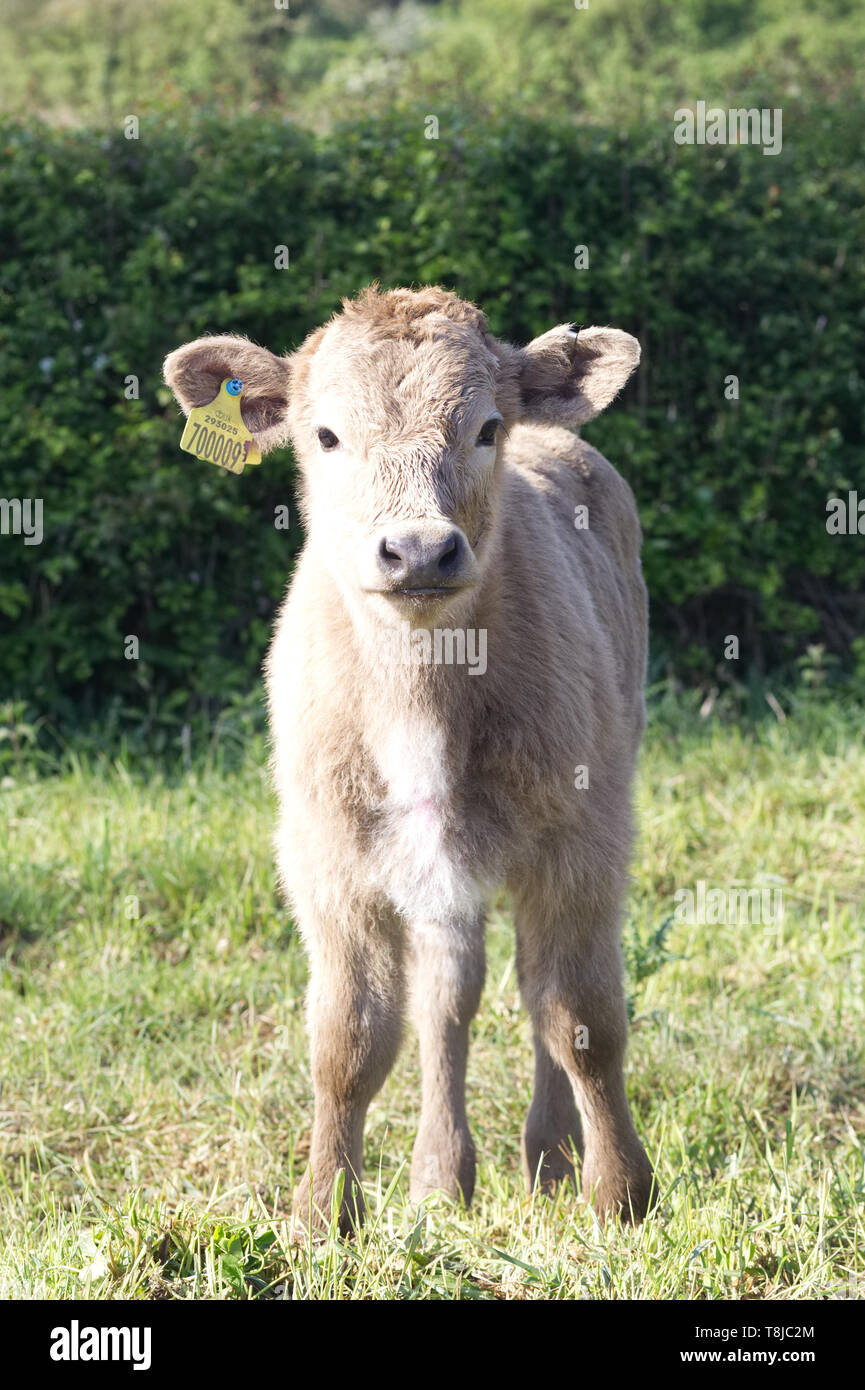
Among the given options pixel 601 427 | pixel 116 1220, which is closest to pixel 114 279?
pixel 601 427

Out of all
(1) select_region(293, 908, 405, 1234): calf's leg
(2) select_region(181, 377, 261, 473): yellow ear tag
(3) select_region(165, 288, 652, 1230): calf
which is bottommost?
(1) select_region(293, 908, 405, 1234): calf's leg

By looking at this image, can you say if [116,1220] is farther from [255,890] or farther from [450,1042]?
[255,890]

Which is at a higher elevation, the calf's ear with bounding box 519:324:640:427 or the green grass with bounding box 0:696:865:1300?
the calf's ear with bounding box 519:324:640:427

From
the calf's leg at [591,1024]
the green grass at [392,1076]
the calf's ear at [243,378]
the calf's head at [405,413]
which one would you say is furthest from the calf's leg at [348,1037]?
the calf's ear at [243,378]

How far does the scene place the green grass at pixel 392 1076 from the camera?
3.24 meters

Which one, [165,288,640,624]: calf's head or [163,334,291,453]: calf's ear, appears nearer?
[165,288,640,624]: calf's head

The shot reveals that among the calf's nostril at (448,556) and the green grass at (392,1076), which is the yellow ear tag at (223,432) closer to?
the calf's nostril at (448,556)

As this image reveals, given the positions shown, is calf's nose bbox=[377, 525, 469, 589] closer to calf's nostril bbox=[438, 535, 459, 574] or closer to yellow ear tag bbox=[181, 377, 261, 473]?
calf's nostril bbox=[438, 535, 459, 574]

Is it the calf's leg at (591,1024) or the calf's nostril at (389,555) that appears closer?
the calf's nostril at (389,555)

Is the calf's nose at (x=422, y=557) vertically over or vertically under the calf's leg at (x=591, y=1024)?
over

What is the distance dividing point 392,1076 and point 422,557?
2.25 m

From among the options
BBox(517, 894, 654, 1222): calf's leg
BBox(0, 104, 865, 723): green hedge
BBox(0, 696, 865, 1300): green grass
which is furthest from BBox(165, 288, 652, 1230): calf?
BBox(0, 104, 865, 723): green hedge

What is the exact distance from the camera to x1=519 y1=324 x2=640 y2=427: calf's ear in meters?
3.80

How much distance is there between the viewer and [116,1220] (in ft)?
10.8
